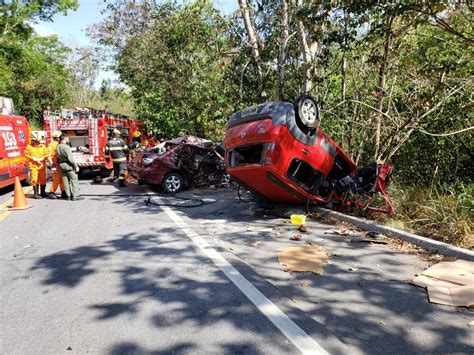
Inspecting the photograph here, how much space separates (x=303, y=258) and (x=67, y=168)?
7.53 metres

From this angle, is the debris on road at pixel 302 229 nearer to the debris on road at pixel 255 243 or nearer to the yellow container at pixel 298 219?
the yellow container at pixel 298 219

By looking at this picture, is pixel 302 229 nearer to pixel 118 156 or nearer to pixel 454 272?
pixel 454 272

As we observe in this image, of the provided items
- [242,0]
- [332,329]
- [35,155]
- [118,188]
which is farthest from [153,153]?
[332,329]

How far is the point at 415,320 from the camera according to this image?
3.69 m

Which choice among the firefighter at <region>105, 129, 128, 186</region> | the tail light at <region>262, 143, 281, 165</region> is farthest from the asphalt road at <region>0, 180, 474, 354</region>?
the firefighter at <region>105, 129, 128, 186</region>

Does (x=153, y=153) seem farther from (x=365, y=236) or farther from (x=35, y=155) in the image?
(x=365, y=236)

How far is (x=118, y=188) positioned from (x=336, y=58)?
7395 millimetres

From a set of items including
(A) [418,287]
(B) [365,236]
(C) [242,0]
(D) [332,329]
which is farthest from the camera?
(C) [242,0]

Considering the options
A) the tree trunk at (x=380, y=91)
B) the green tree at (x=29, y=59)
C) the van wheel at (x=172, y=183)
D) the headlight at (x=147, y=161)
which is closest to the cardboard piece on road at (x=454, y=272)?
the tree trunk at (x=380, y=91)

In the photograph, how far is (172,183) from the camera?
1205cm

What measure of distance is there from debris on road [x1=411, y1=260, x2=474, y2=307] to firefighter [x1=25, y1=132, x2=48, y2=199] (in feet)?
32.0

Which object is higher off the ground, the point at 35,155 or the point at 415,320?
the point at 35,155

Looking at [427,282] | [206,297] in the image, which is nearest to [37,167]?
[206,297]

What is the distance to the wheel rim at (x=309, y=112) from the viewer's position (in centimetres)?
742
